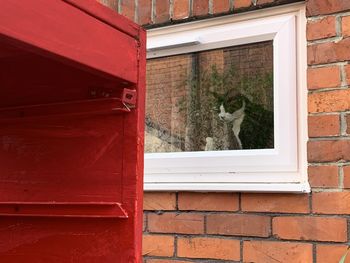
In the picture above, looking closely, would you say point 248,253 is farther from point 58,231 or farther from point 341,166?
point 58,231

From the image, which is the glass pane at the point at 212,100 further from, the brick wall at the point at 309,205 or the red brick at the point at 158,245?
the red brick at the point at 158,245

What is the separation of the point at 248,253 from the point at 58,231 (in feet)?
3.14

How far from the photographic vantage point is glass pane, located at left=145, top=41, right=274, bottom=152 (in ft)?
8.28

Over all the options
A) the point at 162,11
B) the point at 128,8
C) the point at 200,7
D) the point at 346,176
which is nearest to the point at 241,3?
the point at 200,7

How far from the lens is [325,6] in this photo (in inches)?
91.4

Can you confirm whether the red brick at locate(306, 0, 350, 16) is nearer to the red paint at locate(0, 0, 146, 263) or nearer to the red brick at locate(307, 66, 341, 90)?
the red brick at locate(307, 66, 341, 90)

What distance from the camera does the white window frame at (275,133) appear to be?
2361 millimetres

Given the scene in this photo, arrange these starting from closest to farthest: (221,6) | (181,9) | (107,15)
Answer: (107,15)
(221,6)
(181,9)

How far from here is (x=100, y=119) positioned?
1771mm

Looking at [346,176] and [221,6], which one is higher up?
[221,6]

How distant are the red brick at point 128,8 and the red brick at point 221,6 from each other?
475mm

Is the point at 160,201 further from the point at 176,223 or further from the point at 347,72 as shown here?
the point at 347,72

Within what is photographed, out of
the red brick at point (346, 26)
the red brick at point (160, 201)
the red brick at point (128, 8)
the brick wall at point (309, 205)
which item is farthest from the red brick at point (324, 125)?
the red brick at point (128, 8)

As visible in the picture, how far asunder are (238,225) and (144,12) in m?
1.18
